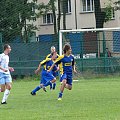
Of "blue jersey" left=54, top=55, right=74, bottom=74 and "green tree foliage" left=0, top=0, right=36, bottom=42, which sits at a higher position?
"green tree foliage" left=0, top=0, right=36, bottom=42

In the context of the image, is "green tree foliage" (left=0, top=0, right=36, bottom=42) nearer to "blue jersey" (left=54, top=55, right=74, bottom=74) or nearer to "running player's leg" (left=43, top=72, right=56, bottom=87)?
"running player's leg" (left=43, top=72, right=56, bottom=87)

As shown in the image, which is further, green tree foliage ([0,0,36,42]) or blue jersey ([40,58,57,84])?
green tree foliage ([0,0,36,42])

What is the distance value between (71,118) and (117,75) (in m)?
21.1

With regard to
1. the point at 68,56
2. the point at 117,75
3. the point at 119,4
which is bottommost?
the point at 117,75

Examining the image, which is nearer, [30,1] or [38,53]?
[38,53]

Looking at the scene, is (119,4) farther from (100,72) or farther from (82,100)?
(82,100)

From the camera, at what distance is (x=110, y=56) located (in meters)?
34.4

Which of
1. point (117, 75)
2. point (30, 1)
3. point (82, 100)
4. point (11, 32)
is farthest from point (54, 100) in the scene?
point (30, 1)

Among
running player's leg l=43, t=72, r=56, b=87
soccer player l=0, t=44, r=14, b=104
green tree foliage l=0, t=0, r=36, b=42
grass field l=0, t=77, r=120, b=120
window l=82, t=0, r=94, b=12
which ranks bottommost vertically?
grass field l=0, t=77, r=120, b=120

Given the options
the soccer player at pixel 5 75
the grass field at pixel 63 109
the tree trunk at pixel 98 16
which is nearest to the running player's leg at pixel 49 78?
the grass field at pixel 63 109

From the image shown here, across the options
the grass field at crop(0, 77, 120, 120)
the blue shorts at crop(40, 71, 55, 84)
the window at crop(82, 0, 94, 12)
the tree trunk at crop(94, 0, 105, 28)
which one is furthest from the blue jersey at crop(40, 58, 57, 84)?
the window at crop(82, 0, 94, 12)

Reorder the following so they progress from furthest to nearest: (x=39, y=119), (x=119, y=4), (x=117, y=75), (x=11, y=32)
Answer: (x=119, y=4), (x=11, y=32), (x=117, y=75), (x=39, y=119)

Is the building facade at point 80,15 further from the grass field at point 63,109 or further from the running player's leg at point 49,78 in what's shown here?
the grass field at point 63,109

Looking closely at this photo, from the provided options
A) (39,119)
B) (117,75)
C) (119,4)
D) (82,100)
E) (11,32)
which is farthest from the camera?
(119,4)
